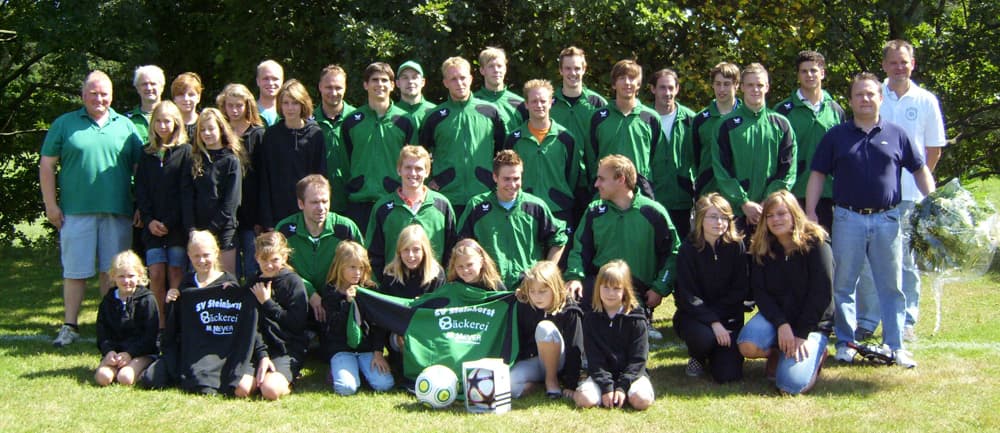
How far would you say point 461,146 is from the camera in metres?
7.07

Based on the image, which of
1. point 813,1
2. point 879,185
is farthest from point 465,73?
point 813,1

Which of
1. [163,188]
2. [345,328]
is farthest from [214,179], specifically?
[345,328]

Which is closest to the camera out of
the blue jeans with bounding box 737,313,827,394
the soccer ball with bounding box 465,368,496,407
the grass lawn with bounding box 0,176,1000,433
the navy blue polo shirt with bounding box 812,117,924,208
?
the grass lawn with bounding box 0,176,1000,433

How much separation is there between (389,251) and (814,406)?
3.02m

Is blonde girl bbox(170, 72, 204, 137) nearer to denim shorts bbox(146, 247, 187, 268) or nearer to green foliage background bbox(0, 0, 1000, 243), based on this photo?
denim shorts bbox(146, 247, 187, 268)

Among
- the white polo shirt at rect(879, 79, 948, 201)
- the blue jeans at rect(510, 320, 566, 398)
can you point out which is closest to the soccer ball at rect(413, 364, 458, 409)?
the blue jeans at rect(510, 320, 566, 398)

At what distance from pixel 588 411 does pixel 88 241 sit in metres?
4.25

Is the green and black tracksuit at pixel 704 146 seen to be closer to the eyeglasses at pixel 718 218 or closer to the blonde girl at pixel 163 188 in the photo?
the eyeglasses at pixel 718 218

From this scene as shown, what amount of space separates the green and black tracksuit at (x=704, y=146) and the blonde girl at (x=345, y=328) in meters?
2.84

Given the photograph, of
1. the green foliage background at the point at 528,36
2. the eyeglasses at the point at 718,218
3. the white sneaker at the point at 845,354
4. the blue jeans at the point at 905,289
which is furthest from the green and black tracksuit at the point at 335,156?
the blue jeans at the point at 905,289

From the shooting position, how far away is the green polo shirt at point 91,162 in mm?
7020

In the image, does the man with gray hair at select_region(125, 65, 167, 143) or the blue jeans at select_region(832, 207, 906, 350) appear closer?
the blue jeans at select_region(832, 207, 906, 350)

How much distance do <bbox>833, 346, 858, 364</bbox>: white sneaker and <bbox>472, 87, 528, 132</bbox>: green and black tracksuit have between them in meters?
2.97

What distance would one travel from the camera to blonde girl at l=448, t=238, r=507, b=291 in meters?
5.91
